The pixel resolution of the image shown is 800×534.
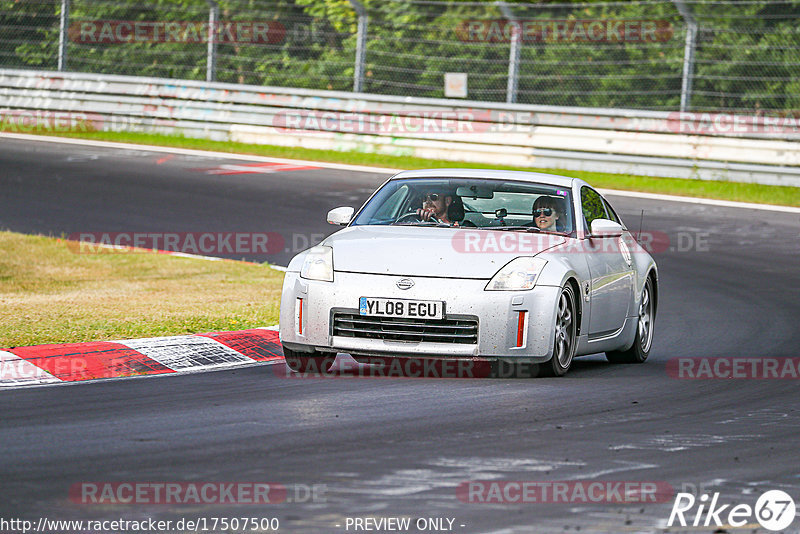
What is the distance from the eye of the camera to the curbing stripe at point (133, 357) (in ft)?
28.2

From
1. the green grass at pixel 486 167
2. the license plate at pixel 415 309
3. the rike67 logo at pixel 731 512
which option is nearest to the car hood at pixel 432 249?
the license plate at pixel 415 309

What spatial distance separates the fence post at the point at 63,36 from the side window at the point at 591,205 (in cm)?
1850

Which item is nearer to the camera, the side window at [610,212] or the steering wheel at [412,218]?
the steering wheel at [412,218]

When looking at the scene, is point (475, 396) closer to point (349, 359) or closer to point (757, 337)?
point (349, 359)

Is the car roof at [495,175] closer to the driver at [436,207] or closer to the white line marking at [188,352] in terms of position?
the driver at [436,207]

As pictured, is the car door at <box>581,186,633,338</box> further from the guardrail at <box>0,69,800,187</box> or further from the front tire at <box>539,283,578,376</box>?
the guardrail at <box>0,69,800,187</box>

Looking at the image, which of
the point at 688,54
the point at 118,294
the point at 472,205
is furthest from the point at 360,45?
the point at 472,205

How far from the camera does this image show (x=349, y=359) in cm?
993

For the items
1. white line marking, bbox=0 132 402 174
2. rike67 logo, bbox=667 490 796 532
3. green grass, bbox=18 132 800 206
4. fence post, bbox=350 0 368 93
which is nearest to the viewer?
rike67 logo, bbox=667 490 796 532

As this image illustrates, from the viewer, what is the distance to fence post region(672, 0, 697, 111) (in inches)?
855

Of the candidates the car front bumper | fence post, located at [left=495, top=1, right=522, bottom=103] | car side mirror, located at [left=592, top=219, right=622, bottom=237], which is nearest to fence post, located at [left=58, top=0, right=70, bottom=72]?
fence post, located at [left=495, top=1, right=522, bottom=103]

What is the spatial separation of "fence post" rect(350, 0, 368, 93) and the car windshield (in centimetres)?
1493

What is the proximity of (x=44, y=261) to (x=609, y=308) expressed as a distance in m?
7.02

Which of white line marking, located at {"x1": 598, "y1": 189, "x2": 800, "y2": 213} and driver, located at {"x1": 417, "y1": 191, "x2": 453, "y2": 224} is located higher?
driver, located at {"x1": 417, "y1": 191, "x2": 453, "y2": 224}
